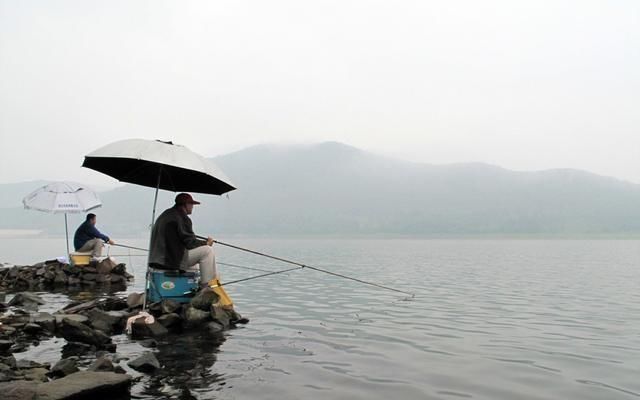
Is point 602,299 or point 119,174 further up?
point 119,174

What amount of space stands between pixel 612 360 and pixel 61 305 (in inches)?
646

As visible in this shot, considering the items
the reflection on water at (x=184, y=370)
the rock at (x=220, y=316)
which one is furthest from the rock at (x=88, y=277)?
the reflection on water at (x=184, y=370)

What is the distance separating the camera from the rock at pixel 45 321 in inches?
464

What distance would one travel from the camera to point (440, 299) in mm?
20844

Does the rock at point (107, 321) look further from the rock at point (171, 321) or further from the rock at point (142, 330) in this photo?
the rock at point (171, 321)

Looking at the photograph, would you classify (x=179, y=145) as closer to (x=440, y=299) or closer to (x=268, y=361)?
(x=268, y=361)

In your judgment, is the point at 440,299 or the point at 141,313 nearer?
the point at 141,313

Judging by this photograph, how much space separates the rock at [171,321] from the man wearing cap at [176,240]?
1.25 meters

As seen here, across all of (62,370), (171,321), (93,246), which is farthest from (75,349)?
(93,246)

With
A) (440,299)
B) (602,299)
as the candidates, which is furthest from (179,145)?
(602,299)

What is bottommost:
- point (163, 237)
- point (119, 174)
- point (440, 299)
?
point (440, 299)

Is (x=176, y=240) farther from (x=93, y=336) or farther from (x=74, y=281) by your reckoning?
(x=74, y=281)

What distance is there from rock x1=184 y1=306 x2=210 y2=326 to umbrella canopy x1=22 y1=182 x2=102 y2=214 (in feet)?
48.5

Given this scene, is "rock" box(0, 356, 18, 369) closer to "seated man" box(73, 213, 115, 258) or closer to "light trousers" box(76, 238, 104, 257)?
"seated man" box(73, 213, 115, 258)
